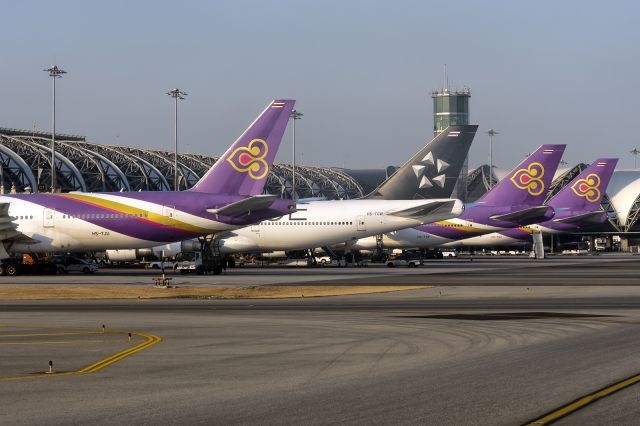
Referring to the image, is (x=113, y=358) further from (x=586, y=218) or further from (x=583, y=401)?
(x=586, y=218)

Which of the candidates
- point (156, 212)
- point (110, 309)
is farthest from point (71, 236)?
point (110, 309)

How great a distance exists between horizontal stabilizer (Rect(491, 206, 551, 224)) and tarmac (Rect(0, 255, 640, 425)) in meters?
47.8

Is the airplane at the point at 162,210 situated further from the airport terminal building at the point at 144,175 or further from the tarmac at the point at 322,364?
the tarmac at the point at 322,364

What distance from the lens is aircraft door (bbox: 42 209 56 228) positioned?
6362 centimetres

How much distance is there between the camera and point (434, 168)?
233 ft

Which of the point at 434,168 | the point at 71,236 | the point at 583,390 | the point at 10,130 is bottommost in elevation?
the point at 583,390

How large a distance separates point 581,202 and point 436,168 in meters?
43.9

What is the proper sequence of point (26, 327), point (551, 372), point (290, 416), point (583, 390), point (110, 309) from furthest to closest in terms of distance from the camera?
point (110, 309) < point (26, 327) < point (551, 372) < point (583, 390) < point (290, 416)

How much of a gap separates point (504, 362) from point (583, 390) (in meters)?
3.56

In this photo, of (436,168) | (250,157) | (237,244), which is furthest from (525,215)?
(250,157)

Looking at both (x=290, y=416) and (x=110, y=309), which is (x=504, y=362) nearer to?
(x=290, y=416)

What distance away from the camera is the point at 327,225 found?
7331 cm

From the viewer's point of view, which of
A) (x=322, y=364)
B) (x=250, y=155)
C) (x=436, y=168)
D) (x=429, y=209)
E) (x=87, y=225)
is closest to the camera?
(x=322, y=364)

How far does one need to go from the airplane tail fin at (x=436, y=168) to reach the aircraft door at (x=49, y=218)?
23532 millimetres
